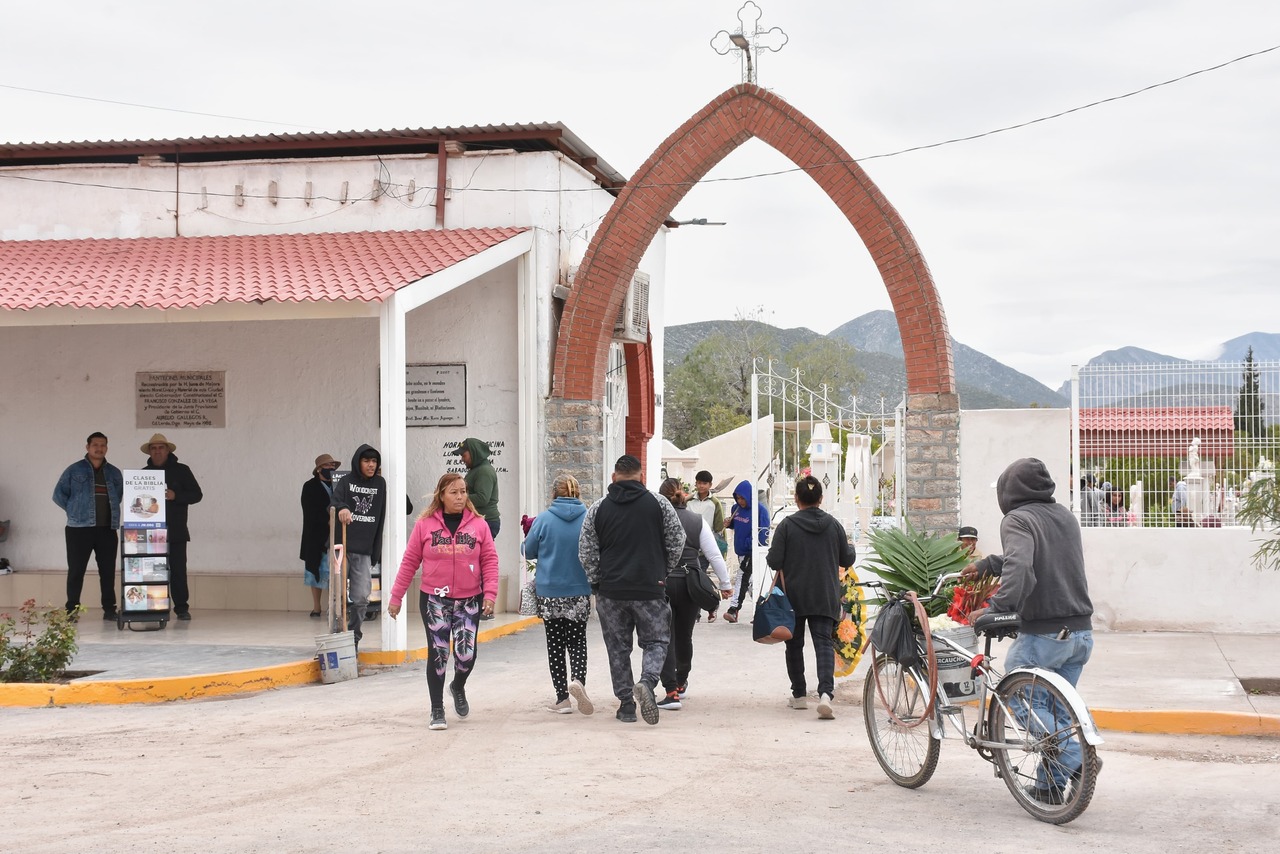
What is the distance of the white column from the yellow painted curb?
18.0 feet

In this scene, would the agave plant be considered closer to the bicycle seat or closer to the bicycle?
the bicycle

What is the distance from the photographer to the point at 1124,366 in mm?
13133

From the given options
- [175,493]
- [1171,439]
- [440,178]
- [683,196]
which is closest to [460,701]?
[175,493]

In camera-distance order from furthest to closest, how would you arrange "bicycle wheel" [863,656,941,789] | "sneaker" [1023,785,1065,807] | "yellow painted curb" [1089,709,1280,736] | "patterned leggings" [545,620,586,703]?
"patterned leggings" [545,620,586,703] < "yellow painted curb" [1089,709,1280,736] < "bicycle wheel" [863,656,941,789] < "sneaker" [1023,785,1065,807]

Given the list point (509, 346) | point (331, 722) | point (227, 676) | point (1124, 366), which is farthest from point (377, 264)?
point (1124, 366)

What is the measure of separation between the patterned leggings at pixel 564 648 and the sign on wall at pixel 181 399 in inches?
289

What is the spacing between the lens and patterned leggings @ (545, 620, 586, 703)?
29.2 feet

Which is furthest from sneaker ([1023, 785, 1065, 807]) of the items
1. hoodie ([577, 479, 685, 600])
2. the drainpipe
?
the drainpipe

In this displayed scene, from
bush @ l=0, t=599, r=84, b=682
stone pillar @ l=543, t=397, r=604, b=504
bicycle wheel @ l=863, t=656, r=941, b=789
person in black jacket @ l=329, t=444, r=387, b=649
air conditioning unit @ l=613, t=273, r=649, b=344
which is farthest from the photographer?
air conditioning unit @ l=613, t=273, r=649, b=344

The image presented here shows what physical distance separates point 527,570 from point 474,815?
6870 millimetres

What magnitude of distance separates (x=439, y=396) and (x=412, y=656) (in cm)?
367

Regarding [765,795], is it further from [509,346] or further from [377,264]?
[509,346]

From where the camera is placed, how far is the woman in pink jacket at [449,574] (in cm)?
848

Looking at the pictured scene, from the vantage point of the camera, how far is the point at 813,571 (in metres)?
8.82
